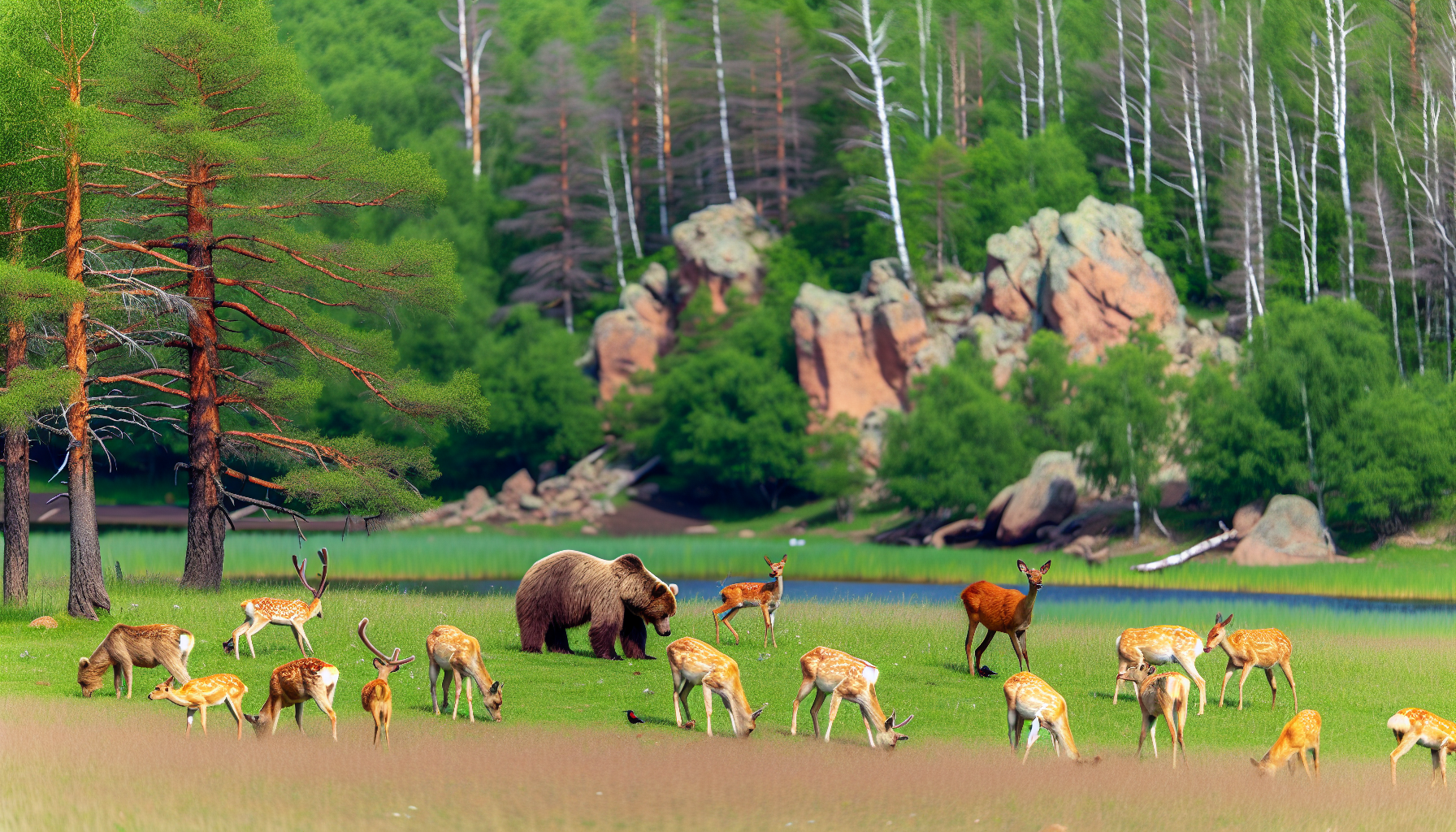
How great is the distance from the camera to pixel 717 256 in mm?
76312

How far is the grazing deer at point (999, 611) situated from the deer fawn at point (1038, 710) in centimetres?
453

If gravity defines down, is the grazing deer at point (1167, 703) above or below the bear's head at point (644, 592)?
below

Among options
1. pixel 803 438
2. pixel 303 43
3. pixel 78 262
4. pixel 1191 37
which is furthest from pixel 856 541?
pixel 303 43

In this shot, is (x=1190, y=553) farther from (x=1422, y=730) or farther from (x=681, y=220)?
(x=681, y=220)

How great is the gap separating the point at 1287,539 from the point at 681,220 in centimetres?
5024

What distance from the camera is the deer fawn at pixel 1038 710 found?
45.6 feet

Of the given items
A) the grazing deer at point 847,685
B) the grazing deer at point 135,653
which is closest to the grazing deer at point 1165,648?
the grazing deer at point 847,685

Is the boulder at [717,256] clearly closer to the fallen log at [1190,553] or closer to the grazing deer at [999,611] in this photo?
the fallen log at [1190,553]

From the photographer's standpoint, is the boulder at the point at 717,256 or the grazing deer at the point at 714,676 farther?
the boulder at the point at 717,256

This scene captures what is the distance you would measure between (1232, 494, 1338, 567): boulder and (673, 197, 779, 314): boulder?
3644 cm

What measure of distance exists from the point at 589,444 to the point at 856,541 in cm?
1910

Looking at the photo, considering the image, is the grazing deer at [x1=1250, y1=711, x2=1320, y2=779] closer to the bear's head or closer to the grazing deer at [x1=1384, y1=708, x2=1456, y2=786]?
the grazing deer at [x1=1384, y1=708, x2=1456, y2=786]

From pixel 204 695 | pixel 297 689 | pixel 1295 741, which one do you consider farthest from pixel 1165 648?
pixel 204 695

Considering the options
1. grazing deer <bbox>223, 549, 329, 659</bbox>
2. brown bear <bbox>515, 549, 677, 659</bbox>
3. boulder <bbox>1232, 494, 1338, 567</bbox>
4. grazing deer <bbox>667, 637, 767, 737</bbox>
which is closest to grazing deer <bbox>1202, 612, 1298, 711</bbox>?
grazing deer <bbox>667, 637, 767, 737</bbox>
